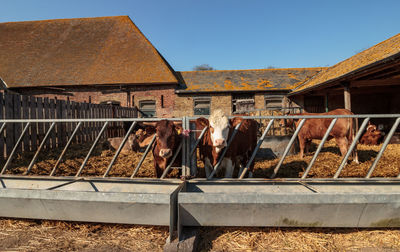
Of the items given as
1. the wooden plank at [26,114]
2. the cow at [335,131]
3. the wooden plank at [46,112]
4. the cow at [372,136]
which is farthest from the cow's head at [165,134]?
the cow at [372,136]

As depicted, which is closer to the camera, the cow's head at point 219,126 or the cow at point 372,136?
the cow's head at point 219,126

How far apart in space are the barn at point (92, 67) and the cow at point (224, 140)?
10.5 m

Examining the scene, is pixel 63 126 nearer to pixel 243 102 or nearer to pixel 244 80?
pixel 243 102

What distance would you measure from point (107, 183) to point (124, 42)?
16473 millimetres

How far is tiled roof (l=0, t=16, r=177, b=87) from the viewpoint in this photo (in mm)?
14297

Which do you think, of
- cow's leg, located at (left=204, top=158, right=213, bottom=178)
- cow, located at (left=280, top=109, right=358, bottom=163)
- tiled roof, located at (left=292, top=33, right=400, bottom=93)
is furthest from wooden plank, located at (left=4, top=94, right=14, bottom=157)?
tiled roof, located at (left=292, top=33, right=400, bottom=93)

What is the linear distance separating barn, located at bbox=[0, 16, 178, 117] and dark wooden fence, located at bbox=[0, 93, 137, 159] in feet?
13.3

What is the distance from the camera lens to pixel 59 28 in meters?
18.8

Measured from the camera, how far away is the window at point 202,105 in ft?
48.6

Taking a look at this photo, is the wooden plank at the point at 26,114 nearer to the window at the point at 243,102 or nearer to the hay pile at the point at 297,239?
the hay pile at the point at 297,239

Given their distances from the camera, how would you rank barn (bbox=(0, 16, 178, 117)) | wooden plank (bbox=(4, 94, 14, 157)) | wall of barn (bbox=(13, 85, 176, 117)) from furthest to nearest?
wall of barn (bbox=(13, 85, 176, 117)) < barn (bbox=(0, 16, 178, 117)) < wooden plank (bbox=(4, 94, 14, 157))

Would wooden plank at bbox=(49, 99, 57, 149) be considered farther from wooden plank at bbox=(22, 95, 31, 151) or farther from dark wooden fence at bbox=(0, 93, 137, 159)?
wooden plank at bbox=(22, 95, 31, 151)

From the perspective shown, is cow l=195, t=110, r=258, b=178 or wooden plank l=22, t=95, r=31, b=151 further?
wooden plank l=22, t=95, r=31, b=151

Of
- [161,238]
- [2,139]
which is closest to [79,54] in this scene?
[2,139]
